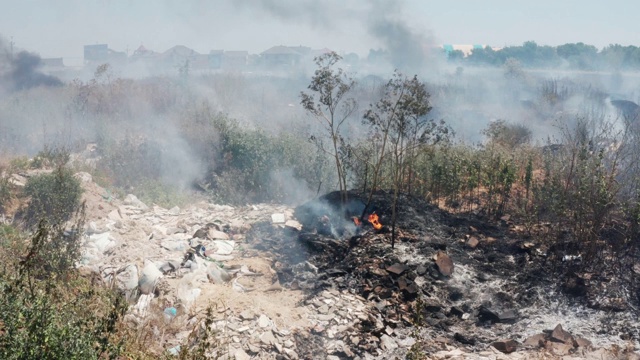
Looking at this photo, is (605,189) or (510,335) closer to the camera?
Answer: (510,335)

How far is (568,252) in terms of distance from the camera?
8.27m

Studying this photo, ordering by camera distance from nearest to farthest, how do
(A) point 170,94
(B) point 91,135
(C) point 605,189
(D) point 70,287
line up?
(D) point 70,287 < (C) point 605,189 < (B) point 91,135 < (A) point 170,94

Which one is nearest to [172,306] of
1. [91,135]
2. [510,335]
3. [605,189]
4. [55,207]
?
[55,207]

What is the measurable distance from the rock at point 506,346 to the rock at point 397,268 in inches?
79.9

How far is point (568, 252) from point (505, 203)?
3005mm

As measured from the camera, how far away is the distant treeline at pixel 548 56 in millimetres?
43125

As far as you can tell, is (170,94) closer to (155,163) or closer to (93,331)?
(155,163)

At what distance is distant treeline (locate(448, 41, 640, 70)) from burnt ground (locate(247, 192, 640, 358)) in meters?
37.2

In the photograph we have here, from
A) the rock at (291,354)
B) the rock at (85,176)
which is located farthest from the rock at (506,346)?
the rock at (85,176)

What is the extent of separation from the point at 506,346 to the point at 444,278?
2.02 meters

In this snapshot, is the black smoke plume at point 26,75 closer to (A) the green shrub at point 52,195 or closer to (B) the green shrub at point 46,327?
(A) the green shrub at point 52,195

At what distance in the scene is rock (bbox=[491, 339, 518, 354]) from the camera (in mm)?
5988

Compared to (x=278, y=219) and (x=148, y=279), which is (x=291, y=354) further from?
(x=278, y=219)

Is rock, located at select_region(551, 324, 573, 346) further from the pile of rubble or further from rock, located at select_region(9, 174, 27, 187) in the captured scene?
rock, located at select_region(9, 174, 27, 187)
